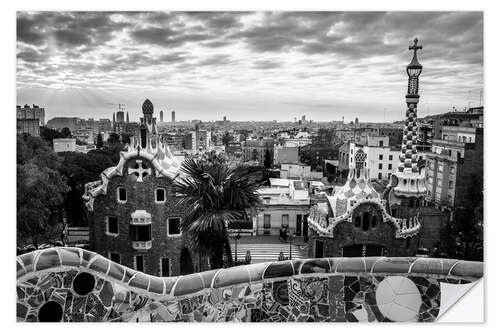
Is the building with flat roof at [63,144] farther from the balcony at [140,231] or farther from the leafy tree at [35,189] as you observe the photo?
the balcony at [140,231]

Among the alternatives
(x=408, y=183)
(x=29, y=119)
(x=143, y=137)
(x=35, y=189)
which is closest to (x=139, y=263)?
(x=143, y=137)

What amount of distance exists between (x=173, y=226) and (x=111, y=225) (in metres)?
1.45

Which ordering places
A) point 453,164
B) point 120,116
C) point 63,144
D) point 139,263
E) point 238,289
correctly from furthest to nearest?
point 139,263 < point 63,144 < point 120,116 < point 453,164 < point 238,289

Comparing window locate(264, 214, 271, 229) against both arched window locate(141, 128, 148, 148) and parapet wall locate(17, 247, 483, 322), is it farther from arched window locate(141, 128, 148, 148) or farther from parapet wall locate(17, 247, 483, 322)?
parapet wall locate(17, 247, 483, 322)

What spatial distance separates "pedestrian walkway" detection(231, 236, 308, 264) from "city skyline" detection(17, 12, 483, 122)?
3174 mm

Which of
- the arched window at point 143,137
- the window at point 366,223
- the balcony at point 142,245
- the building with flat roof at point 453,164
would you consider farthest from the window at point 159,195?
the building with flat roof at point 453,164

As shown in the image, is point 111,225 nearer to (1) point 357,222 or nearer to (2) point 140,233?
(2) point 140,233

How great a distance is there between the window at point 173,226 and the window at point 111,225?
1.23 metres

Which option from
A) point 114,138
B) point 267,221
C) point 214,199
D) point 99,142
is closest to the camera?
point 214,199

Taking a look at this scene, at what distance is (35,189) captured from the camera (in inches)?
304

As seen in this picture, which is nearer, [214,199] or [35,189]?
[214,199]

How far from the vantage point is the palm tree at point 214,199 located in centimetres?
611
